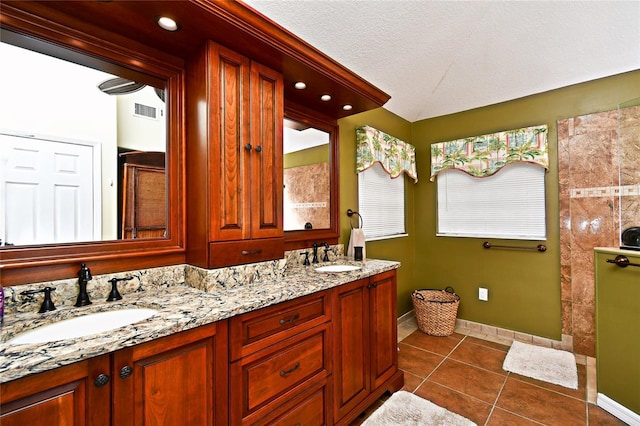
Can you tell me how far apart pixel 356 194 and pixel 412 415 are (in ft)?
6.11

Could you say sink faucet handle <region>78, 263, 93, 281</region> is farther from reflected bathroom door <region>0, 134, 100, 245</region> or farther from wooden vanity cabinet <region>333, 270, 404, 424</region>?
wooden vanity cabinet <region>333, 270, 404, 424</region>

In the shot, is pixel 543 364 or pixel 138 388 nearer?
pixel 138 388

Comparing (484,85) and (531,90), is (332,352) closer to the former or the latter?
(484,85)

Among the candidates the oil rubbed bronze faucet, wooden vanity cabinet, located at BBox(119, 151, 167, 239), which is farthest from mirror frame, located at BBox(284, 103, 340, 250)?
the oil rubbed bronze faucet

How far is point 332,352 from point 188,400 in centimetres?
85

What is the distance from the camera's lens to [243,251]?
167cm

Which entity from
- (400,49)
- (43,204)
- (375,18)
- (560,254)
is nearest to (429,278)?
(560,254)

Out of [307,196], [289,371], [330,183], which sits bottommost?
[289,371]

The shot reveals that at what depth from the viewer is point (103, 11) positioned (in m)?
1.28

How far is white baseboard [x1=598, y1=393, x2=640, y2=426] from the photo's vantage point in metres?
1.81

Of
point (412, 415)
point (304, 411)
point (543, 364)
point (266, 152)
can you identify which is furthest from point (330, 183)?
point (543, 364)

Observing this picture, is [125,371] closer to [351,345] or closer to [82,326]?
[82,326]

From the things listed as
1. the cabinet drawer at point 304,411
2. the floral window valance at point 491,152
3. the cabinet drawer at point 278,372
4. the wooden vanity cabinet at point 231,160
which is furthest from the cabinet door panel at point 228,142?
the floral window valance at point 491,152

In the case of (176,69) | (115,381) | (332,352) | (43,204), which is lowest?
(332,352)
